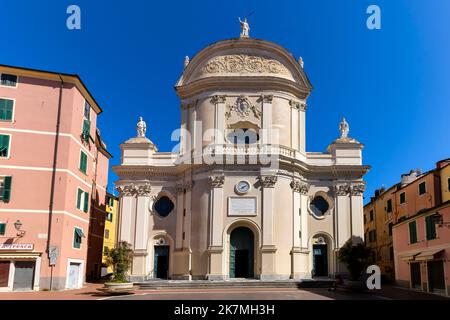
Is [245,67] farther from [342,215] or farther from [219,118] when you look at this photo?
[342,215]

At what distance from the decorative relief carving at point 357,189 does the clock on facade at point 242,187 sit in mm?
8723

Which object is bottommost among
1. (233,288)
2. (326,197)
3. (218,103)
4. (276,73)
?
(233,288)

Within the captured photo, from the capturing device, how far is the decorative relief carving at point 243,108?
3656 centimetres

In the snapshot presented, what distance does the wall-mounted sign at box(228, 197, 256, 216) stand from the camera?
33.6 m

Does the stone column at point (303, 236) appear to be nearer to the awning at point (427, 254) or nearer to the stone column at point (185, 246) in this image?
the stone column at point (185, 246)

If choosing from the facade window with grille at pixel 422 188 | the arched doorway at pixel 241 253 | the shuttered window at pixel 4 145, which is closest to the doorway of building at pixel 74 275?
the shuttered window at pixel 4 145

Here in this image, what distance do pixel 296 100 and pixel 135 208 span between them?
1553 centimetres

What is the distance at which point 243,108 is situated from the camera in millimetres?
36688

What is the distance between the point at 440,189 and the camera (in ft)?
117

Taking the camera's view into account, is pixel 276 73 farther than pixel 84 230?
Yes
